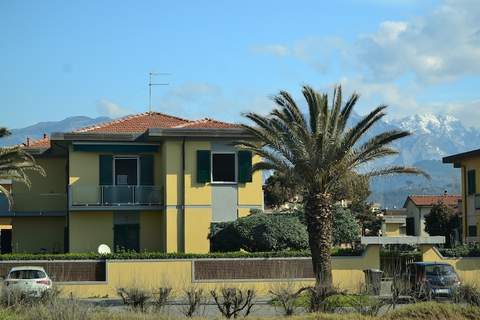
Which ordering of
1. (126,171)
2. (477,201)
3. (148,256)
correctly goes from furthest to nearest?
(477,201) → (126,171) → (148,256)

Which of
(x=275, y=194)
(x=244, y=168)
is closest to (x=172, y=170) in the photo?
(x=244, y=168)

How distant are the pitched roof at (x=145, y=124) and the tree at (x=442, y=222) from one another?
3140cm

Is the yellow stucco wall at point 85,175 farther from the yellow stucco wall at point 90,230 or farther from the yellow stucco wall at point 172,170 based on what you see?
the yellow stucco wall at point 172,170

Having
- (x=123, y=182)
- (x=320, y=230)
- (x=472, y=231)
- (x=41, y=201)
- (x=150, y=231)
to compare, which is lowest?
(x=472, y=231)

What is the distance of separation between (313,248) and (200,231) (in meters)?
11.4

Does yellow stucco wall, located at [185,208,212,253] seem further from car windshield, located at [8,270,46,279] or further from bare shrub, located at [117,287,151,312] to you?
bare shrub, located at [117,287,151,312]

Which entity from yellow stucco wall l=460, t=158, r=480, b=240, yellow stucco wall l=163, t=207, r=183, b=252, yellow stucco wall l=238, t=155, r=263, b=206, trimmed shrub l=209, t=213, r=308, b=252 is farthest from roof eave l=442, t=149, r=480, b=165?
yellow stucco wall l=163, t=207, r=183, b=252

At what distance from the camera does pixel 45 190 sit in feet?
142

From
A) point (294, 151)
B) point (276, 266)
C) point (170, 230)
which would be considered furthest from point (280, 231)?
point (294, 151)

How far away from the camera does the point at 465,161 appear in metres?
45.4

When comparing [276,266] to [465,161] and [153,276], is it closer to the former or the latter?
[153,276]

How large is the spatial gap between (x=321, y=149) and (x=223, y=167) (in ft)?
42.6

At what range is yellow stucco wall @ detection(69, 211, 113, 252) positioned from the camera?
38.8 m

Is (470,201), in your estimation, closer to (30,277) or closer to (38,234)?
(38,234)
